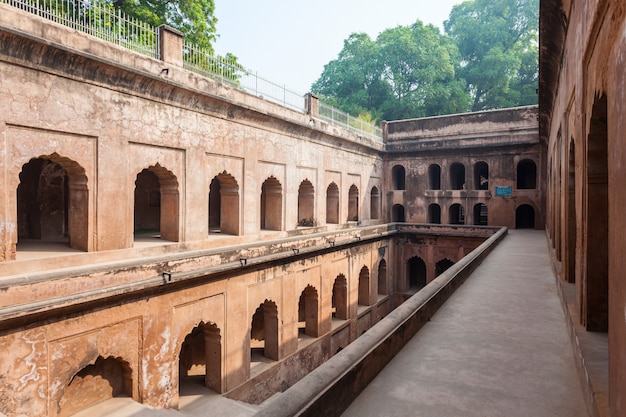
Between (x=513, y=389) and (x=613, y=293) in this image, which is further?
(x=513, y=389)

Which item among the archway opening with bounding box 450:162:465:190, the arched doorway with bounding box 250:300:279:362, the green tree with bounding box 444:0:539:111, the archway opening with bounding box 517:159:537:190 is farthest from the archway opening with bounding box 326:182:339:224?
the green tree with bounding box 444:0:539:111

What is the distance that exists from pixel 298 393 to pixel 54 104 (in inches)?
277

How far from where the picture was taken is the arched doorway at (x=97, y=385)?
23.7ft

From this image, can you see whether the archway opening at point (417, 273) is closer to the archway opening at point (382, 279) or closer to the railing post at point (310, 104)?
the archway opening at point (382, 279)

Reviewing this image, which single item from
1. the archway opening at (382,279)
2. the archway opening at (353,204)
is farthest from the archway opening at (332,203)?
the archway opening at (382,279)

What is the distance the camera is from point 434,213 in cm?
2159

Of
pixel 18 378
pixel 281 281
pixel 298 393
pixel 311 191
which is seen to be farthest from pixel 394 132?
pixel 298 393

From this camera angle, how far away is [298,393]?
2604 millimetres

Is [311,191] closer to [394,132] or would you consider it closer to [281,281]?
[281,281]

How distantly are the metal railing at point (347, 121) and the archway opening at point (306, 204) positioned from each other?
2.75 m

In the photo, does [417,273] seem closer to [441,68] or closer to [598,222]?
[441,68]

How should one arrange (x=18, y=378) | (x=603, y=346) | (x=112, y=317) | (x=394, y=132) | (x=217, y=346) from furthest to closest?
(x=394, y=132), (x=217, y=346), (x=112, y=317), (x=18, y=378), (x=603, y=346)

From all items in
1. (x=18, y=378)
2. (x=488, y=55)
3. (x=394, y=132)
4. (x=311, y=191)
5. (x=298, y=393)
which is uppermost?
(x=488, y=55)

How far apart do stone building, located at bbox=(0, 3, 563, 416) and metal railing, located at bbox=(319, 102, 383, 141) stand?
1.04 metres
